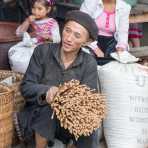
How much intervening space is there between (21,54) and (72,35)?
1037 millimetres

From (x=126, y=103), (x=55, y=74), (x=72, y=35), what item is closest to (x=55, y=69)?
(x=55, y=74)

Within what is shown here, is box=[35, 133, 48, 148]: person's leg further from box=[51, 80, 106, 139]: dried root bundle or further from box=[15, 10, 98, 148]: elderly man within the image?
box=[51, 80, 106, 139]: dried root bundle

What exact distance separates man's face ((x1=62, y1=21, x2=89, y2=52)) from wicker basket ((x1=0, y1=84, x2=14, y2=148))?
0.53 meters

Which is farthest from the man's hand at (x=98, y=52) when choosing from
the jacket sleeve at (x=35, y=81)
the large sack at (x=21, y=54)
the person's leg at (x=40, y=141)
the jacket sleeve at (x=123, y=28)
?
the person's leg at (x=40, y=141)

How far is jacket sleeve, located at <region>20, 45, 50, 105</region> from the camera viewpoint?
12.1ft

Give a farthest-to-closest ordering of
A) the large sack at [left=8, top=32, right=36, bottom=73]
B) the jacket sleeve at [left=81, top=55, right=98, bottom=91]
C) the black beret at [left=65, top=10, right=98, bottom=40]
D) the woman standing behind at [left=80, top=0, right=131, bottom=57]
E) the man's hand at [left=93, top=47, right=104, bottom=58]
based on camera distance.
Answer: the woman standing behind at [left=80, top=0, right=131, bottom=57]
the man's hand at [left=93, top=47, right=104, bottom=58]
the large sack at [left=8, top=32, right=36, bottom=73]
the jacket sleeve at [left=81, top=55, right=98, bottom=91]
the black beret at [left=65, top=10, right=98, bottom=40]

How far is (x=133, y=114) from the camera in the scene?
4285 mm

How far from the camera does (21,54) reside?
4.67 m

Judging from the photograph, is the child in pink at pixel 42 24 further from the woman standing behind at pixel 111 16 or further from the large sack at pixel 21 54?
the woman standing behind at pixel 111 16

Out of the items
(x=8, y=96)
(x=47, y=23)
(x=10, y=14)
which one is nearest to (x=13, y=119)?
(x=8, y=96)

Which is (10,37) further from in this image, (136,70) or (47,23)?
(136,70)

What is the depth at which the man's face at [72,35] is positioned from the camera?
12.3ft

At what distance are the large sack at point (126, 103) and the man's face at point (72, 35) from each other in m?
0.65

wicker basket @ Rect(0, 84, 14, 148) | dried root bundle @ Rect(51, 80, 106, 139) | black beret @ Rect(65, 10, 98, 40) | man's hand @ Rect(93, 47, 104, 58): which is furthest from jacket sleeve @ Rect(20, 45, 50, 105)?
man's hand @ Rect(93, 47, 104, 58)
